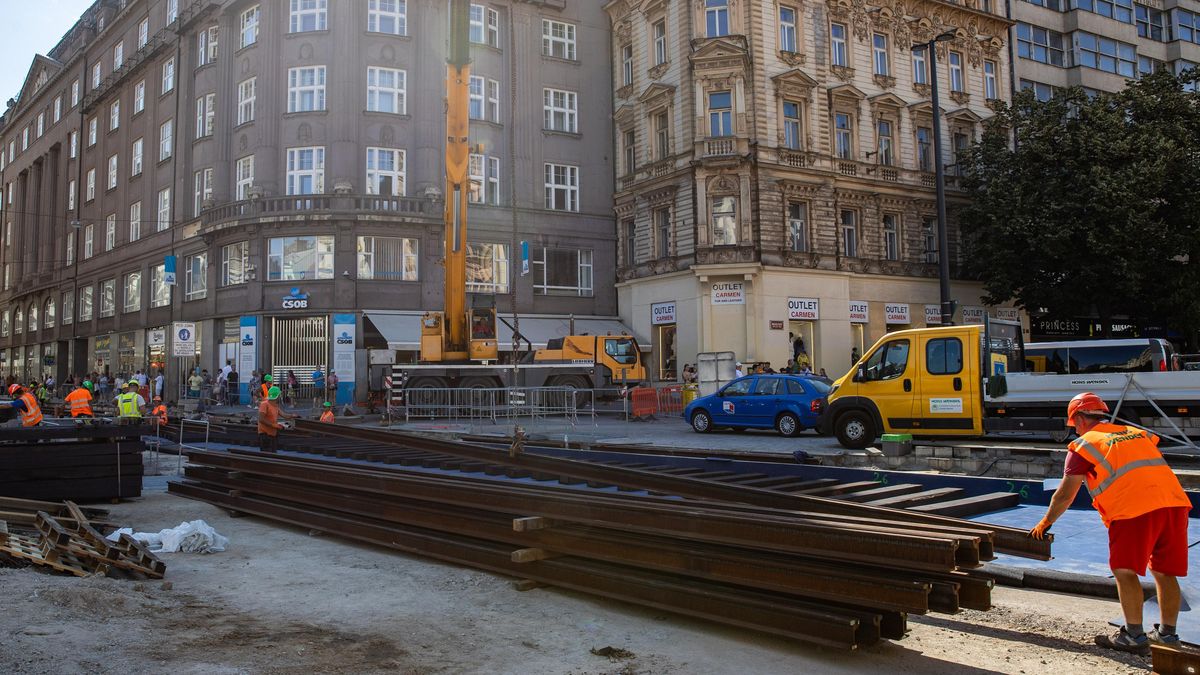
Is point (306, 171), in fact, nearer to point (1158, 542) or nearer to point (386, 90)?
point (386, 90)

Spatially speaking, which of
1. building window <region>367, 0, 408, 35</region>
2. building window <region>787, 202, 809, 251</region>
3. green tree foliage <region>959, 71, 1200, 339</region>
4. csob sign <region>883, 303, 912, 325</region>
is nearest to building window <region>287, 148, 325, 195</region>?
building window <region>367, 0, 408, 35</region>

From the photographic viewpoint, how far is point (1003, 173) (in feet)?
110

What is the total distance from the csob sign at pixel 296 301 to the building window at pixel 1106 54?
39.4 metres

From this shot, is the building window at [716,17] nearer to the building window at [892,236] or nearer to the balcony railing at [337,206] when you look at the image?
the building window at [892,236]

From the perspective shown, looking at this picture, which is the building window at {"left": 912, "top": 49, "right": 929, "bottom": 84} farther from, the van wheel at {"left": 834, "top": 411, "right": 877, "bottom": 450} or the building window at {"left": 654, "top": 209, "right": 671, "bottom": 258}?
the van wheel at {"left": 834, "top": 411, "right": 877, "bottom": 450}

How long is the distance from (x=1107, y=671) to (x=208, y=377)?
120ft

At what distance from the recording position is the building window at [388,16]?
3488cm

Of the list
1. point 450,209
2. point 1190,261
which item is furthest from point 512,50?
point 1190,261

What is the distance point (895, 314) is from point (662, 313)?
9934mm

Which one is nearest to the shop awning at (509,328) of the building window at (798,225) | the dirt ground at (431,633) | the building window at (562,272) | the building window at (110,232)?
the building window at (562,272)

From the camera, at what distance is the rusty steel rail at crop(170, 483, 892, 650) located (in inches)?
189

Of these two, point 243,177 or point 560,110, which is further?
point 560,110

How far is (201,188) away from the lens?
3831cm

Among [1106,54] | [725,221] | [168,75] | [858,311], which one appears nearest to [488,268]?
[725,221]
